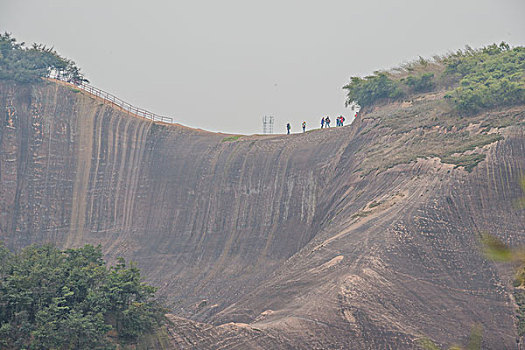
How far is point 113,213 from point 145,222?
8.78 ft

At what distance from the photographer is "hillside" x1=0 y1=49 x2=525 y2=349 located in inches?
856

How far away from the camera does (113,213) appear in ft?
141

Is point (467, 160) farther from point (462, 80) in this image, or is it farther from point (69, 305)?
point (69, 305)

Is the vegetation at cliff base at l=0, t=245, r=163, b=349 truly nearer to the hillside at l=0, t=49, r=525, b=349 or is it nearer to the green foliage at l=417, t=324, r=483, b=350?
the hillside at l=0, t=49, r=525, b=349

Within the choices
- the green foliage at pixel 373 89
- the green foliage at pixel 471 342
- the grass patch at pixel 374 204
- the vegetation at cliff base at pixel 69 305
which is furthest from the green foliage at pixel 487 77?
the vegetation at cliff base at pixel 69 305

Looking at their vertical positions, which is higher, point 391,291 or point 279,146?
point 279,146

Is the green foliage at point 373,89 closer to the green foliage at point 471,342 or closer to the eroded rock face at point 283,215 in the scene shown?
the eroded rock face at point 283,215

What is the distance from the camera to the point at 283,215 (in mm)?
37375

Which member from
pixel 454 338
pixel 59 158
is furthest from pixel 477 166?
pixel 59 158

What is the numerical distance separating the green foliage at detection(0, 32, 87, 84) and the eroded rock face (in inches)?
52.5

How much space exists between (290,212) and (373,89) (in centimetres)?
1128

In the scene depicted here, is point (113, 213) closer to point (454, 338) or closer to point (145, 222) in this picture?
point (145, 222)

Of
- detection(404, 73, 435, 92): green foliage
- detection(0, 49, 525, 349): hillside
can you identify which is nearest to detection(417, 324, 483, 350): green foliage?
detection(0, 49, 525, 349): hillside

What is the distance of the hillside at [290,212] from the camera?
2173 centimetres
